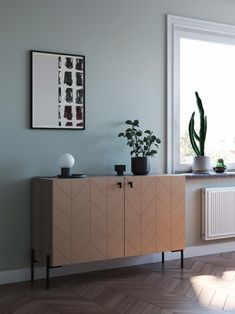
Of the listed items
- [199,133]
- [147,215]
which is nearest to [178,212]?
[147,215]

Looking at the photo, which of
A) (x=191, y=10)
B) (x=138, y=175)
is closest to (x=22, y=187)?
(x=138, y=175)

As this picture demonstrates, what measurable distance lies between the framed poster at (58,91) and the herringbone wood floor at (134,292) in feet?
4.33

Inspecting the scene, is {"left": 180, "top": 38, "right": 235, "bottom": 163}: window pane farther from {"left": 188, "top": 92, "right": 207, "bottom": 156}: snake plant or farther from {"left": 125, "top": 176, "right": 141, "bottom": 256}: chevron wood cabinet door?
{"left": 125, "top": 176, "right": 141, "bottom": 256}: chevron wood cabinet door

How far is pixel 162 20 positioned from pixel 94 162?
1.56m

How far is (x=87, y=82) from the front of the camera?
4367mm

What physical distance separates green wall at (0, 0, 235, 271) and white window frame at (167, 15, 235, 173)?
0.06 meters

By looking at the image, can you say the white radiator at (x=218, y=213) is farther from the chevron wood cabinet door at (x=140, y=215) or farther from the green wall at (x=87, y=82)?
the chevron wood cabinet door at (x=140, y=215)

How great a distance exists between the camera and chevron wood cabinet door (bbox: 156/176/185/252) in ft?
14.0

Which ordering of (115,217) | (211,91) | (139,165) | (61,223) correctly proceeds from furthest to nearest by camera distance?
(211,91), (139,165), (115,217), (61,223)

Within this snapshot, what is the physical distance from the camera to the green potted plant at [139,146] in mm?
4297

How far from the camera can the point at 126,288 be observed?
3.83 metres

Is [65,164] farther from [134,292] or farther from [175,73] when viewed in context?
[175,73]

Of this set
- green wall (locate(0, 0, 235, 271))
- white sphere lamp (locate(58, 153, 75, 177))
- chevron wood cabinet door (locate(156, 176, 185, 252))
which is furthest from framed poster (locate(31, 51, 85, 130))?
chevron wood cabinet door (locate(156, 176, 185, 252))

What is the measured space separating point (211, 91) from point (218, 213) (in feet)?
4.31
